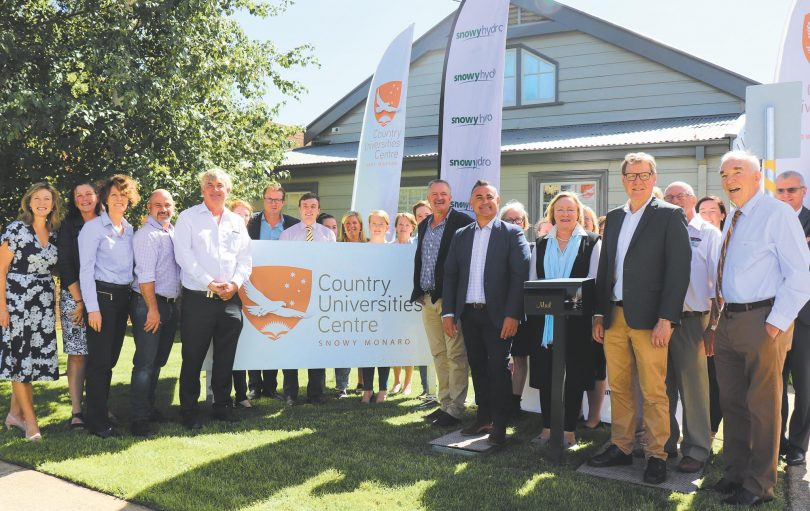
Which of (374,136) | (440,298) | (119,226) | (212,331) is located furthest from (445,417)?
(374,136)

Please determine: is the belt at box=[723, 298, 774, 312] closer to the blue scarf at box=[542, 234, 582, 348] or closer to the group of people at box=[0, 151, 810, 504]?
the group of people at box=[0, 151, 810, 504]

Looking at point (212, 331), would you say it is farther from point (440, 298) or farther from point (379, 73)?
point (379, 73)

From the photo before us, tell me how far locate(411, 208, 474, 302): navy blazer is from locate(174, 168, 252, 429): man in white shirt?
4.94 ft

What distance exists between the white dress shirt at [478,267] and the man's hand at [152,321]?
2.54 meters

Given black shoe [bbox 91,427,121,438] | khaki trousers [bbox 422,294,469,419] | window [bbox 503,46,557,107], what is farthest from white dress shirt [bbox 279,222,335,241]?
window [bbox 503,46,557,107]

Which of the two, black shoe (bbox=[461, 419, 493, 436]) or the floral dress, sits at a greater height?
the floral dress

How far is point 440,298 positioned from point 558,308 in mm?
1560

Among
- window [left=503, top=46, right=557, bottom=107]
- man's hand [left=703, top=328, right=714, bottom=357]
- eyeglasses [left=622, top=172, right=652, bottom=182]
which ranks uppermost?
window [left=503, top=46, right=557, bottom=107]

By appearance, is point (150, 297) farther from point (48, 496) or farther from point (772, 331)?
point (772, 331)

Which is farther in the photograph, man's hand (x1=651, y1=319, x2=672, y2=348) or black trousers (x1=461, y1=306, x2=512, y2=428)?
black trousers (x1=461, y1=306, x2=512, y2=428)

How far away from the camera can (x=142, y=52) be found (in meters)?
8.01

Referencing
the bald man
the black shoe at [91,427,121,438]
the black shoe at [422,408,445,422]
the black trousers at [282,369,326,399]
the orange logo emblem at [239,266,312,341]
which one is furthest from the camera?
the black trousers at [282,369,326,399]

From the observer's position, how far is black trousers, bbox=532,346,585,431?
4844 millimetres

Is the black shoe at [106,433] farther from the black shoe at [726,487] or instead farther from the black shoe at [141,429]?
the black shoe at [726,487]
